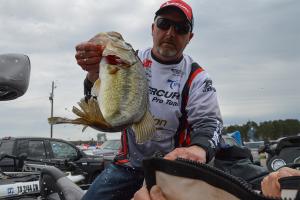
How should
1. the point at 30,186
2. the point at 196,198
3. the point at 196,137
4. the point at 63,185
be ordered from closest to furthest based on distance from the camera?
the point at 196,198 < the point at 196,137 < the point at 63,185 < the point at 30,186

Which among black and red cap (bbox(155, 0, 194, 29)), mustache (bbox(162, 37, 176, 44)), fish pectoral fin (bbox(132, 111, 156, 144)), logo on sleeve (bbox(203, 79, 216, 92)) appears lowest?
fish pectoral fin (bbox(132, 111, 156, 144))

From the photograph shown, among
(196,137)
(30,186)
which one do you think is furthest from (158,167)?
(30,186)

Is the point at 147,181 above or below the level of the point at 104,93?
below

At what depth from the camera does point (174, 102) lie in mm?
→ 2812

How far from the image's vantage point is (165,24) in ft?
8.64

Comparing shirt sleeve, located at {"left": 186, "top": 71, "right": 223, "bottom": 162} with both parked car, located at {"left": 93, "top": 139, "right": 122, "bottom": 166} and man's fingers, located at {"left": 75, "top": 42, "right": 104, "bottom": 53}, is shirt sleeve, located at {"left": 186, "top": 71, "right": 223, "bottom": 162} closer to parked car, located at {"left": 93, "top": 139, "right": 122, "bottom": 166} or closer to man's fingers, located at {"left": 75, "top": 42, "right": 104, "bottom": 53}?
man's fingers, located at {"left": 75, "top": 42, "right": 104, "bottom": 53}

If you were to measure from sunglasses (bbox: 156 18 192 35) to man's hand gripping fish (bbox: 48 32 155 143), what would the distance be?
2.32ft

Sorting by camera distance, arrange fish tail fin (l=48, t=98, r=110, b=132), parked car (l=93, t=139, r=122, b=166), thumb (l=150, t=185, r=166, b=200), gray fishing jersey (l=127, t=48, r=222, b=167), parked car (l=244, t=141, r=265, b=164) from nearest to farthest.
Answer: thumb (l=150, t=185, r=166, b=200) → fish tail fin (l=48, t=98, r=110, b=132) → gray fishing jersey (l=127, t=48, r=222, b=167) → parked car (l=244, t=141, r=265, b=164) → parked car (l=93, t=139, r=122, b=166)

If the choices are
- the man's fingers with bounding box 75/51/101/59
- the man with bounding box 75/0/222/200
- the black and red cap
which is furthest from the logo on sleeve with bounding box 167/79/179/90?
the man's fingers with bounding box 75/51/101/59

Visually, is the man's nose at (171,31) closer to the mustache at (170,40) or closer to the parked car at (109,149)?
the mustache at (170,40)

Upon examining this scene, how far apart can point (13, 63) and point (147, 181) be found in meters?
0.67

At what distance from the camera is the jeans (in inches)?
118

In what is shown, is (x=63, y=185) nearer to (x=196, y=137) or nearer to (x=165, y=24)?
(x=196, y=137)

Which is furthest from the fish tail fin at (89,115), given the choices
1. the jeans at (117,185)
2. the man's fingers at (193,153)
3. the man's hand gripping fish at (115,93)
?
the jeans at (117,185)
